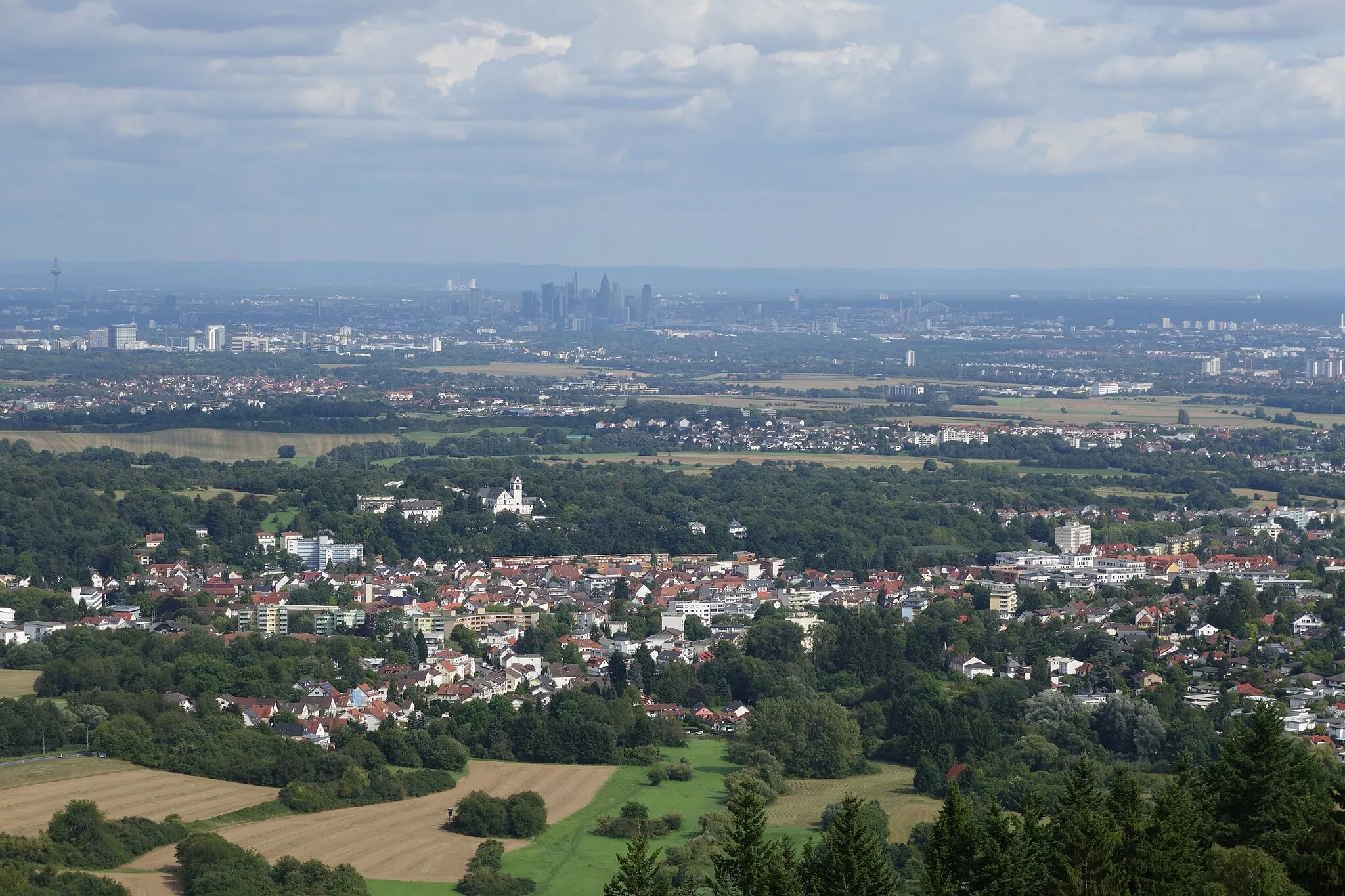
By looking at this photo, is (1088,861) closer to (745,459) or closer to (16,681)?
(16,681)

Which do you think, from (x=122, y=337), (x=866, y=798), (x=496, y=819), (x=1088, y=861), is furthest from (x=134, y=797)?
(x=122, y=337)

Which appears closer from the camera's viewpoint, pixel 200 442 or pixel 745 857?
pixel 745 857

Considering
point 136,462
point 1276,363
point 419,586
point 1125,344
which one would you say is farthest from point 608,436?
point 1125,344

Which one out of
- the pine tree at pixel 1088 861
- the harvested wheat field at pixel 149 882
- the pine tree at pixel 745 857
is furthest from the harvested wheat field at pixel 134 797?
the pine tree at pixel 1088 861

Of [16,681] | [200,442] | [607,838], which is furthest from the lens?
[200,442]

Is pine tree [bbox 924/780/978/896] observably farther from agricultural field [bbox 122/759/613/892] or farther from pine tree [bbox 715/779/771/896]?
agricultural field [bbox 122/759/613/892]
